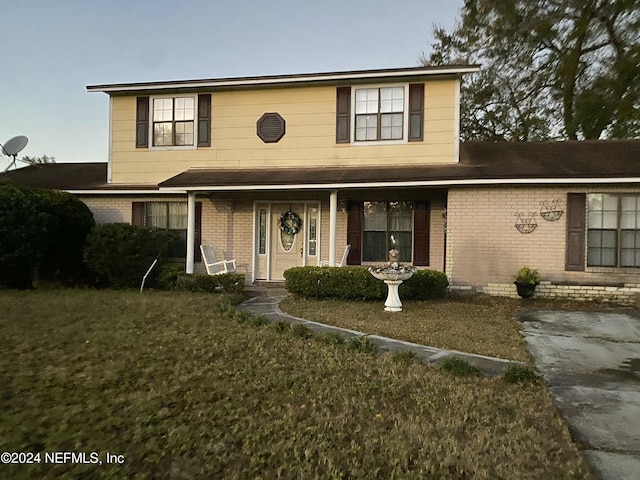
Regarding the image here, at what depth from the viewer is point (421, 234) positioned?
37.0 ft

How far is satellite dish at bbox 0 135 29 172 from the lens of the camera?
13531mm

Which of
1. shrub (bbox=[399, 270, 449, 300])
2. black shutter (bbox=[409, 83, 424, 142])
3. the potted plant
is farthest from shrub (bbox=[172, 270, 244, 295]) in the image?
the potted plant

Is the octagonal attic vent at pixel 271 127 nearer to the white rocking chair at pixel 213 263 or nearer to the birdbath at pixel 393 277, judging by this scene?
the white rocking chair at pixel 213 263

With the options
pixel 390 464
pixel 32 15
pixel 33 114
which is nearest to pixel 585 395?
pixel 390 464

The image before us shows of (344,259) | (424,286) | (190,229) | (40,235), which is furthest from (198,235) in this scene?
(424,286)

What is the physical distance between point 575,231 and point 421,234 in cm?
335

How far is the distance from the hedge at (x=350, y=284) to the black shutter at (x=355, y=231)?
202cm

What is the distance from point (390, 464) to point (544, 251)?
8716 millimetres

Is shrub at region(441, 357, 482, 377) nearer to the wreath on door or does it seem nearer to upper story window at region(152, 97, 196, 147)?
the wreath on door

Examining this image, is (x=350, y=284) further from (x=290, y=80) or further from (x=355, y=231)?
(x=290, y=80)

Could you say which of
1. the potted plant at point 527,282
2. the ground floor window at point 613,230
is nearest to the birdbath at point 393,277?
the potted plant at point 527,282

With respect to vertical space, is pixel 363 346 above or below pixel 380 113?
below

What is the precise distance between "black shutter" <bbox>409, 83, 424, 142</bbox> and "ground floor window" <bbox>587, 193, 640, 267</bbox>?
4.05 m

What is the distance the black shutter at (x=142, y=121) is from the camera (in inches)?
490
